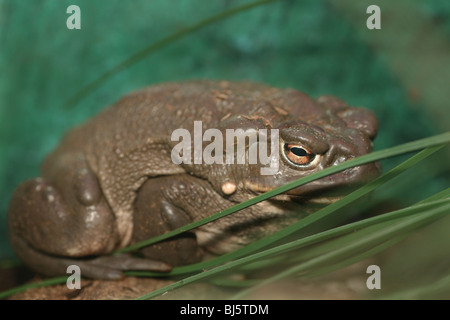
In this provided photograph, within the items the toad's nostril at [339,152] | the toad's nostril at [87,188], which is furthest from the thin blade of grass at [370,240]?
the toad's nostril at [87,188]

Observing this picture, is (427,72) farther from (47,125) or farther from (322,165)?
(47,125)

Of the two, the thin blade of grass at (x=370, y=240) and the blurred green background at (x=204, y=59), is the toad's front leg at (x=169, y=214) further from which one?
the blurred green background at (x=204, y=59)

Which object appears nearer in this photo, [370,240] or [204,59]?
[370,240]

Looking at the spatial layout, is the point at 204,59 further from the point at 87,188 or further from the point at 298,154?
the point at 298,154

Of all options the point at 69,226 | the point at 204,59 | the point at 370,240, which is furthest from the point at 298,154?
the point at 204,59
